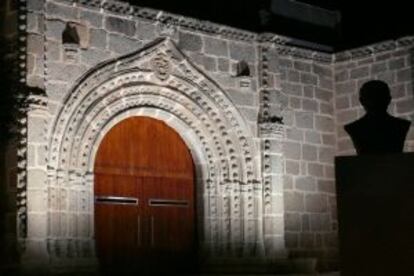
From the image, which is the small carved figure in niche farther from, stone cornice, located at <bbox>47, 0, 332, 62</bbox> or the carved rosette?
the carved rosette

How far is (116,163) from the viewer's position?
32.2 feet

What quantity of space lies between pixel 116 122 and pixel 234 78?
1.85 m

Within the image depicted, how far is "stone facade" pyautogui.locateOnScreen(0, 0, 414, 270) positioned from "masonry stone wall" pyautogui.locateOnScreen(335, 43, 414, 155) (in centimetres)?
2

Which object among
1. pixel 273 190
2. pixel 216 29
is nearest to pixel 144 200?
pixel 273 190

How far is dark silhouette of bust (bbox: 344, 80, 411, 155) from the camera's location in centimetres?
541

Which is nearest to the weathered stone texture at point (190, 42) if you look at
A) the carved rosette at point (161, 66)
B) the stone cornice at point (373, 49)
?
the carved rosette at point (161, 66)

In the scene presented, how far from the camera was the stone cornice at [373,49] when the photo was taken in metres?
11.3

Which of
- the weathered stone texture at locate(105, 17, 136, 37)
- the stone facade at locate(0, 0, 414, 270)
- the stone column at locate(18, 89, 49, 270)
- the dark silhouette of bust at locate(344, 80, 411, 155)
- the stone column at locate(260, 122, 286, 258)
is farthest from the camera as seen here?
the stone column at locate(260, 122, 286, 258)

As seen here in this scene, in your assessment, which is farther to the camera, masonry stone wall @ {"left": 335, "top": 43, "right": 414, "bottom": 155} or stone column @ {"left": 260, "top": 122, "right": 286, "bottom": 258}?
masonry stone wall @ {"left": 335, "top": 43, "right": 414, "bottom": 155}

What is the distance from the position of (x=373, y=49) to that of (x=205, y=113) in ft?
9.20

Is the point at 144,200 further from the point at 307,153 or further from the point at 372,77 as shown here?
the point at 372,77

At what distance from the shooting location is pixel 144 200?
10.0 m

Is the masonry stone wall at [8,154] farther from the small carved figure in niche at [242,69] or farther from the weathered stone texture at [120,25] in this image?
the small carved figure in niche at [242,69]

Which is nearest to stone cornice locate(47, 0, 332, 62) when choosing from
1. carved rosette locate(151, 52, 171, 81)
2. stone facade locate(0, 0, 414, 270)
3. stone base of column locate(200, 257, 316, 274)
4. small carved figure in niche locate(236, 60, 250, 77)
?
stone facade locate(0, 0, 414, 270)
